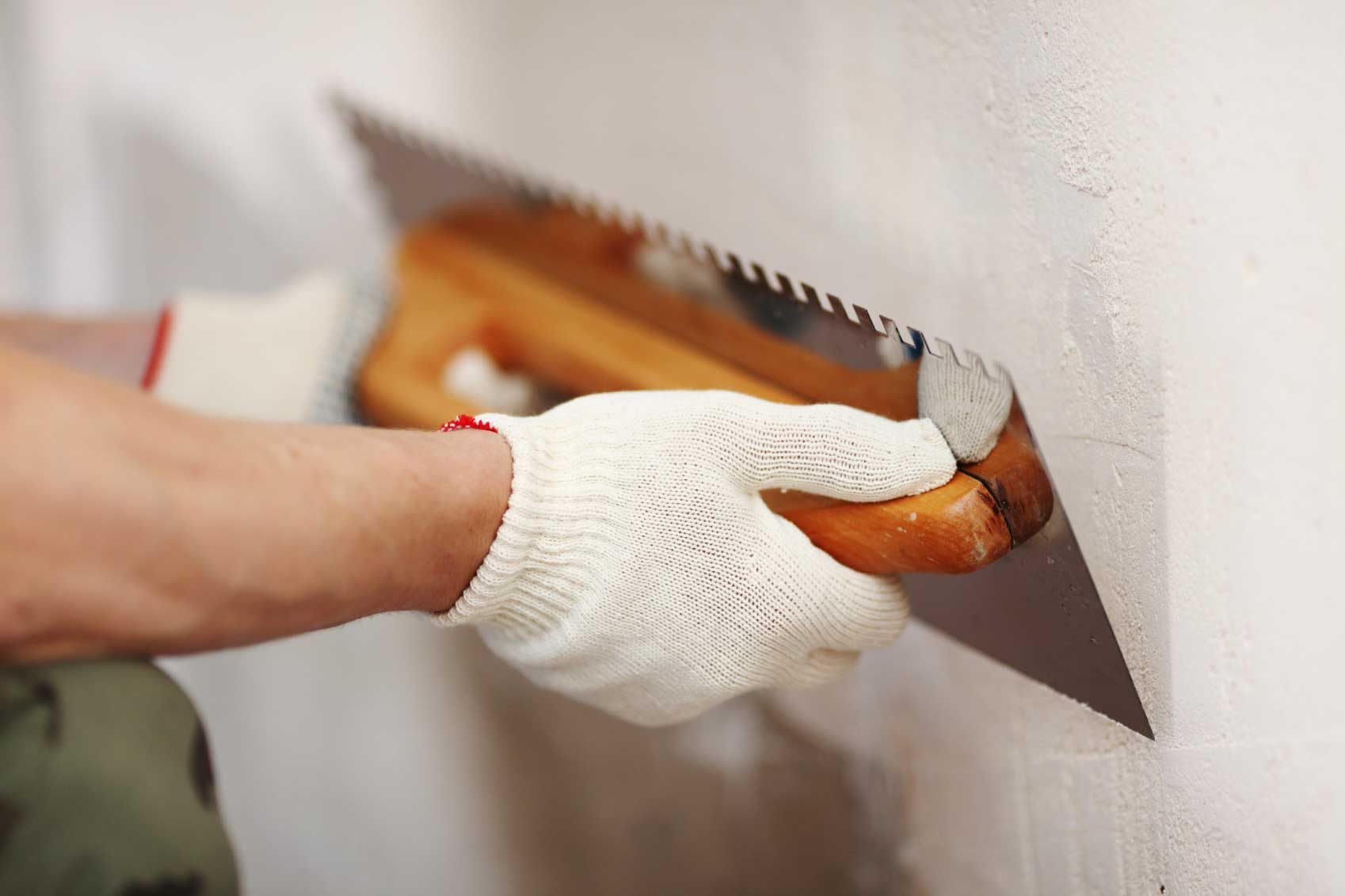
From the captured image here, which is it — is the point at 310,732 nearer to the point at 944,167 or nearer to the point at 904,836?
the point at 904,836

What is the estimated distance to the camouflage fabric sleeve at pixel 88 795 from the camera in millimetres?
335

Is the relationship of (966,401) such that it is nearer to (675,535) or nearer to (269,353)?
(675,535)

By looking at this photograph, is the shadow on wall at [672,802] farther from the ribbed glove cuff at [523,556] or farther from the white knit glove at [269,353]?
the ribbed glove cuff at [523,556]

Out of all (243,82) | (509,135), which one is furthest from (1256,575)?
(243,82)

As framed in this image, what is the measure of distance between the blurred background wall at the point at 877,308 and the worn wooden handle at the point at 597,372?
8 cm

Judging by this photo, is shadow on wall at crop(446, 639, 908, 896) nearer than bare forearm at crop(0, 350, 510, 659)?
No

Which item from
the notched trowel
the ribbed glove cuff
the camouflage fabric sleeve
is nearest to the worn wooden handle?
the notched trowel

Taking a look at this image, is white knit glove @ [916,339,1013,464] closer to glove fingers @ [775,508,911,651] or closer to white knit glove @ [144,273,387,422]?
glove fingers @ [775,508,911,651]

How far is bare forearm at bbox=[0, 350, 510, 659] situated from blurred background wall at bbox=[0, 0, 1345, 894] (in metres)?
0.30

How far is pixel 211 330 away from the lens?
0.71 m

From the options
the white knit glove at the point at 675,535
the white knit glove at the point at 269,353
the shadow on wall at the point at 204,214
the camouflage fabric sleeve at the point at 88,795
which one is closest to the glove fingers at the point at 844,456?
the white knit glove at the point at 675,535

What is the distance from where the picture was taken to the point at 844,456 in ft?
1.48

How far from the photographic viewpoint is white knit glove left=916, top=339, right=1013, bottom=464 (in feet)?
1.50

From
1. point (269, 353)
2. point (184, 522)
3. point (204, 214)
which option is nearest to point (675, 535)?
point (184, 522)
